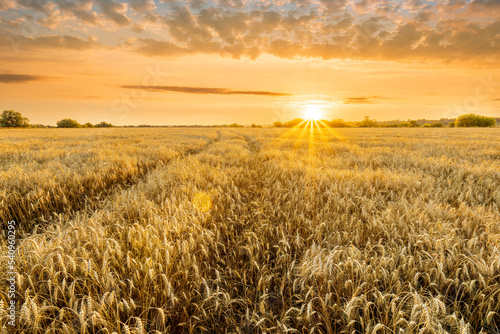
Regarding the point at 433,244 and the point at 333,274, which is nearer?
the point at 333,274

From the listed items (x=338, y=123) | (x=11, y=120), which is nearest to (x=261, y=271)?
(x=338, y=123)

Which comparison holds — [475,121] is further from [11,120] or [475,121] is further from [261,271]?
[11,120]

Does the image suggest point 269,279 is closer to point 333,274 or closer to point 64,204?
point 333,274

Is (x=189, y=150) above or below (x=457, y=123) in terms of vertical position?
below

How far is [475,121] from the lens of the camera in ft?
342

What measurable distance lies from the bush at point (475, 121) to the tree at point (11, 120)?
654 ft

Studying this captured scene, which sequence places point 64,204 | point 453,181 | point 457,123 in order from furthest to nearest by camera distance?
point 457,123, point 453,181, point 64,204

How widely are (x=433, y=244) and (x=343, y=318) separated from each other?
1.40 meters

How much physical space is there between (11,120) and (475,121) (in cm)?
20824

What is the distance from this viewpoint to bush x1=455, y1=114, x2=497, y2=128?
102 meters

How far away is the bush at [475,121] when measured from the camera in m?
102

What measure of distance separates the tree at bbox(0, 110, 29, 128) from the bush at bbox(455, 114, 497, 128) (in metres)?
199

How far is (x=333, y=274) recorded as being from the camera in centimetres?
182

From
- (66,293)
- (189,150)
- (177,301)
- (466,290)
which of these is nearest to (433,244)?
(466,290)
